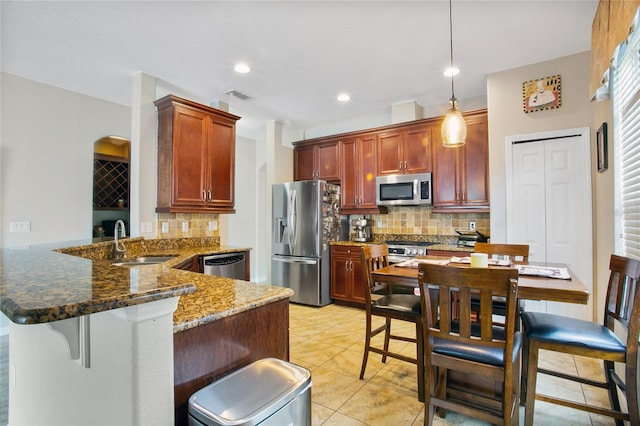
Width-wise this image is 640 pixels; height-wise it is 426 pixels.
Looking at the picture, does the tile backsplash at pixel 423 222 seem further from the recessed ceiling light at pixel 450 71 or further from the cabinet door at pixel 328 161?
the recessed ceiling light at pixel 450 71

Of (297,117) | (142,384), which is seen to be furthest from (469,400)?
(297,117)

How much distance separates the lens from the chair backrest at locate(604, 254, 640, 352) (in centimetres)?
142

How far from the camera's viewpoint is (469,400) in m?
1.80

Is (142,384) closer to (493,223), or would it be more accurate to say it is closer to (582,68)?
(493,223)

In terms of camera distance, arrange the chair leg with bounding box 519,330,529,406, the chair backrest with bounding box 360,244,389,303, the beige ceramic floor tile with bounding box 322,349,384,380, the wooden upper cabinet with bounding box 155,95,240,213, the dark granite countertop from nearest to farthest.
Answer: the dark granite countertop
the chair leg with bounding box 519,330,529,406
the chair backrest with bounding box 360,244,389,303
the beige ceramic floor tile with bounding box 322,349,384,380
the wooden upper cabinet with bounding box 155,95,240,213

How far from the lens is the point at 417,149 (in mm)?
4070

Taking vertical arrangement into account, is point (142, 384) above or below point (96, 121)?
below

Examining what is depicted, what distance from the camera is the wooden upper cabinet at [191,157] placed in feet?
10.8

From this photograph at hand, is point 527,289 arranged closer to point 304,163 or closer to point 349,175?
point 349,175

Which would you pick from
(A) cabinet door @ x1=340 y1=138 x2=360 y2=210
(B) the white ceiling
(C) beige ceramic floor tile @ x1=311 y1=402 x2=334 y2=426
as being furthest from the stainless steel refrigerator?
(C) beige ceramic floor tile @ x1=311 y1=402 x2=334 y2=426

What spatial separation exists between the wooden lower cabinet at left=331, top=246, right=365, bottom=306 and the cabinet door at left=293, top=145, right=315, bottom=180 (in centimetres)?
132

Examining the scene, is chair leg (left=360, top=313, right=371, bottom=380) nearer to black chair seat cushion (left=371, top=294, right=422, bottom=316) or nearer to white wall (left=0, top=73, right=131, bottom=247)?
black chair seat cushion (left=371, top=294, right=422, bottom=316)

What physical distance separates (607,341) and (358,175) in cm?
335

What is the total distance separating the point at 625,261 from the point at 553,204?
1598 millimetres
